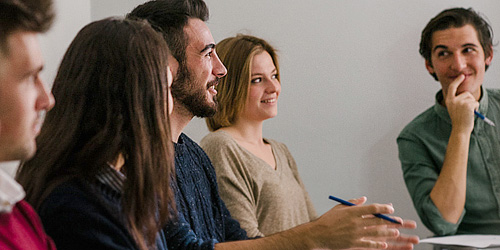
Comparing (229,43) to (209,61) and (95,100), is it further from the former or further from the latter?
(95,100)

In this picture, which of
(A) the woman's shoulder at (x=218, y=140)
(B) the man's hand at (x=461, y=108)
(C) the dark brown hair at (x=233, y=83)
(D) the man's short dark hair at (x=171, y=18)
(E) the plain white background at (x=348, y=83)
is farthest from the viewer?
(E) the plain white background at (x=348, y=83)

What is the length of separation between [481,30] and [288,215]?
120 centimetres

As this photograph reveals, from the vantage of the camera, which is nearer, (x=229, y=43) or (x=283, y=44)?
(x=229, y=43)

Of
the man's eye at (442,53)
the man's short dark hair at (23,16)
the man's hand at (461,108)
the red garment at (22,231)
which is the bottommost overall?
the red garment at (22,231)

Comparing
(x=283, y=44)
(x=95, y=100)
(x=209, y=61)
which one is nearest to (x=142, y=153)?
(x=95, y=100)

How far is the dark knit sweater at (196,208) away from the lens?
1.30m

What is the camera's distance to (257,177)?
6.36 ft

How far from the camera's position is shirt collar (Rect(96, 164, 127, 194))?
91 cm

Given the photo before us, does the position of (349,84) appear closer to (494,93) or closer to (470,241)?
(494,93)

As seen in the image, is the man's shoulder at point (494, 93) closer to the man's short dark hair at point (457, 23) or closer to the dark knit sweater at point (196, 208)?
the man's short dark hair at point (457, 23)

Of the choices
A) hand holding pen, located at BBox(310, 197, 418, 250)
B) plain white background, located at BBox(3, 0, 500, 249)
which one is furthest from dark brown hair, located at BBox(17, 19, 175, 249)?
plain white background, located at BBox(3, 0, 500, 249)

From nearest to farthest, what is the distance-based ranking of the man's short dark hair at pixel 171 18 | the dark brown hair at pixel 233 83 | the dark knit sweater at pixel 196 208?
the dark knit sweater at pixel 196 208
the man's short dark hair at pixel 171 18
the dark brown hair at pixel 233 83

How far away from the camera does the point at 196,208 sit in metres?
1.50

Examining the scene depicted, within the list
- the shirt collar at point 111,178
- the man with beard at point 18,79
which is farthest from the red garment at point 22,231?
the shirt collar at point 111,178
